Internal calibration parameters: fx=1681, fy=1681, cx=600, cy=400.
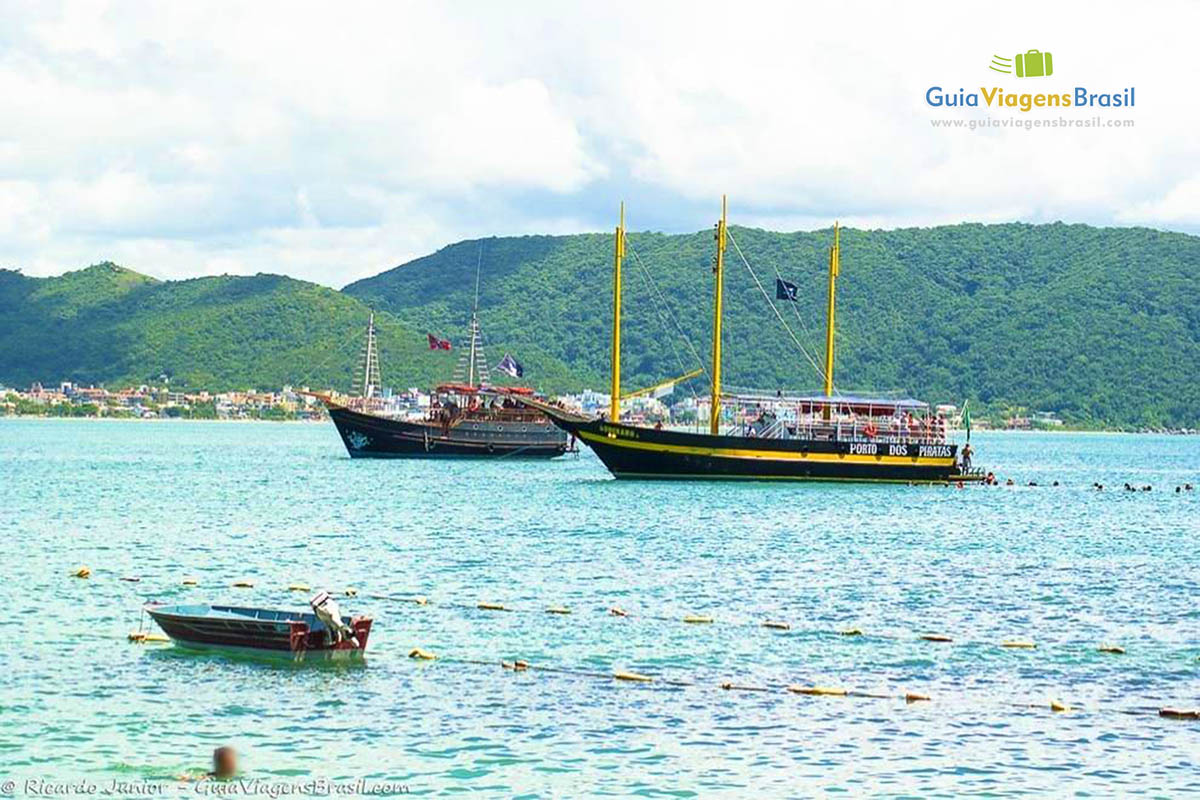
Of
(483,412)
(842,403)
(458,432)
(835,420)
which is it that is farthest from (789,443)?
(483,412)

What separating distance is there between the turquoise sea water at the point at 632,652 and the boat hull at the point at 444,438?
159 ft

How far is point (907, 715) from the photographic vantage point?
2508 cm

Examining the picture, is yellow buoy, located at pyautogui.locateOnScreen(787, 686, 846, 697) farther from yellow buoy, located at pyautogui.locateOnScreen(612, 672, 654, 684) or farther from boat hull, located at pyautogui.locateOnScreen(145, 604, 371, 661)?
boat hull, located at pyautogui.locateOnScreen(145, 604, 371, 661)

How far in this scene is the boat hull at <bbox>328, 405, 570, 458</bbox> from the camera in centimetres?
11631

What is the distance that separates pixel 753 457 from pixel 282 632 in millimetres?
51069

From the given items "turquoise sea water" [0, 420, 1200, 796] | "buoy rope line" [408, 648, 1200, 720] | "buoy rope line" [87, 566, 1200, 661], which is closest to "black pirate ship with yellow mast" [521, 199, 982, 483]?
"turquoise sea water" [0, 420, 1200, 796]

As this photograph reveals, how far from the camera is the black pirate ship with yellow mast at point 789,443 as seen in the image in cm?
7769

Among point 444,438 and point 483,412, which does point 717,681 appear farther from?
point 483,412

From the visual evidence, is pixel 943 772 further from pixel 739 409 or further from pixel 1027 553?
pixel 739 409

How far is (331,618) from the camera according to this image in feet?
91.2

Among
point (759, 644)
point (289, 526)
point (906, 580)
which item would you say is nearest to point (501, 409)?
point (289, 526)

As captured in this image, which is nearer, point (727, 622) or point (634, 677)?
point (634, 677)

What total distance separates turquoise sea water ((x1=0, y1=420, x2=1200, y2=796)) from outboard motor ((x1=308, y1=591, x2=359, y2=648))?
2.44 ft

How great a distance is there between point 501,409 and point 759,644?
87.2 m
